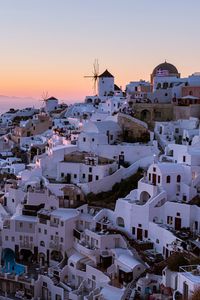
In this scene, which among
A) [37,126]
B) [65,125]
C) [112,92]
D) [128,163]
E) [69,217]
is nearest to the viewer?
[69,217]

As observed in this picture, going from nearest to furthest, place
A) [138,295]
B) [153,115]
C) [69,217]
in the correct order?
[138,295]
[69,217]
[153,115]

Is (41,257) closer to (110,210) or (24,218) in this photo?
(24,218)

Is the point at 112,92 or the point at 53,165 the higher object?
the point at 112,92

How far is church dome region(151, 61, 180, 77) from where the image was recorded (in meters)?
47.1

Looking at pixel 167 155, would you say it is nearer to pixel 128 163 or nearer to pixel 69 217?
pixel 128 163

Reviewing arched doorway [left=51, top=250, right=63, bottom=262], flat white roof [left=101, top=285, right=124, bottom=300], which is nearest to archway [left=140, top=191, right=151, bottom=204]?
arched doorway [left=51, top=250, right=63, bottom=262]

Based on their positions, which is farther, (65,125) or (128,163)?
(65,125)

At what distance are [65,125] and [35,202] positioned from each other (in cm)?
1402

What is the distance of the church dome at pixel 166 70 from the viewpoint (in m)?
47.1

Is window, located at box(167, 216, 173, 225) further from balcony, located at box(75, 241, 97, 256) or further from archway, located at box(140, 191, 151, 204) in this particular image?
balcony, located at box(75, 241, 97, 256)

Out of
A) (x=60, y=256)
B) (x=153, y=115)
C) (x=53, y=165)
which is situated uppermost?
(x=153, y=115)

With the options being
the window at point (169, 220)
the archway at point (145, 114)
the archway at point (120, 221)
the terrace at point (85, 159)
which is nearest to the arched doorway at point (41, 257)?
the archway at point (120, 221)

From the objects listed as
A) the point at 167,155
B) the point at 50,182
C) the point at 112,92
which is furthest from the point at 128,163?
the point at 112,92

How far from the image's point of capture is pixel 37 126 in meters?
45.8
